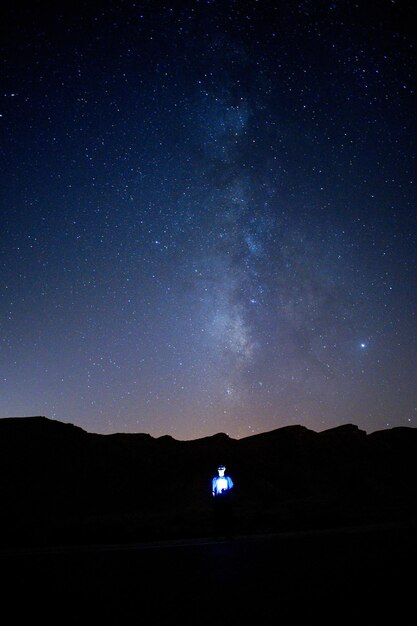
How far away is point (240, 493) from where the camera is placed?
34.1m

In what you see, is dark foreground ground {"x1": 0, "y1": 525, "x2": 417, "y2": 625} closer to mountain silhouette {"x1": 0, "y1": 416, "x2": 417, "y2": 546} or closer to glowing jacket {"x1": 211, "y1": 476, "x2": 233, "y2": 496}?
glowing jacket {"x1": 211, "y1": 476, "x2": 233, "y2": 496}

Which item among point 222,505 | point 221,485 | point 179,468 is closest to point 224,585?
point 222,505

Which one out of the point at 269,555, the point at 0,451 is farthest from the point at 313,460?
the point at 269,555

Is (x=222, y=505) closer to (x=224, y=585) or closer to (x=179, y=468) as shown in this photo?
(x=224, y=585)

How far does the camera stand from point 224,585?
12.1 ft

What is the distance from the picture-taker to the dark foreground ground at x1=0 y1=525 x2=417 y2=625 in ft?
9.06

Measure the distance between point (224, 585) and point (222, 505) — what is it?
527cm

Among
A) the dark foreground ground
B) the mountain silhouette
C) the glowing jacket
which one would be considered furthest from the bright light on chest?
the mountain silhouette

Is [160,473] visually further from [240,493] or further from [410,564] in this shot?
[410,564]

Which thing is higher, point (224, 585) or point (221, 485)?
point (221, 485)

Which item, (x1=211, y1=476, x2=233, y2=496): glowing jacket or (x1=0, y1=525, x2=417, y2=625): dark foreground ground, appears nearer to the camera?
(x1=0, y1=525, x2=417, y2=625): dark foreground ground

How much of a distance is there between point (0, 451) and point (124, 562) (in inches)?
1648

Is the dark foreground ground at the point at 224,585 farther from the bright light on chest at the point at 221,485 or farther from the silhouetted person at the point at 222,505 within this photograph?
the bright light on chest at the point at 221,485

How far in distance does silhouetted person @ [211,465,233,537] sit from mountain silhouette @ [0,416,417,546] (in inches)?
818
